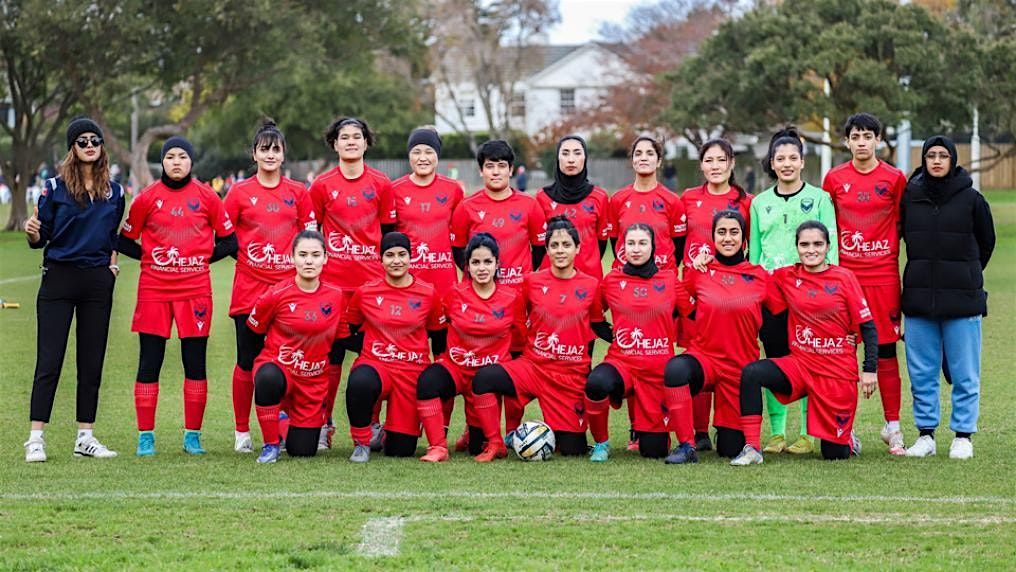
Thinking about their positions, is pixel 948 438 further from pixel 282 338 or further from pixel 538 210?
pixel 282 338

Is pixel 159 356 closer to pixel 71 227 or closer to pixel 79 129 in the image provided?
pixel 71 227

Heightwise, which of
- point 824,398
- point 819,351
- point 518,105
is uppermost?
point 518,105

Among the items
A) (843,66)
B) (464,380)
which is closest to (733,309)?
(464,380)

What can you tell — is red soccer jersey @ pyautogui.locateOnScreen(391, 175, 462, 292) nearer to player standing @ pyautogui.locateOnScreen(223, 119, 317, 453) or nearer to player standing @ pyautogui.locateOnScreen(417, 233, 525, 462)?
player standing @ pyautogui.locateOnScreen(417, 233, 525, 462)

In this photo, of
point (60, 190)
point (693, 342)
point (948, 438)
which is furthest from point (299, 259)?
point (948, 438)

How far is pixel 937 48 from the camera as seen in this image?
112ft

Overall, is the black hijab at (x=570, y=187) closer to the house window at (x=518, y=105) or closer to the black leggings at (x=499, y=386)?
the black leggings at (x=499, y=386)

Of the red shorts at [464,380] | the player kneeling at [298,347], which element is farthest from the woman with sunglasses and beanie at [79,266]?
the red shorts at [464,380]

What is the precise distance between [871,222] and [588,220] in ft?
5.51

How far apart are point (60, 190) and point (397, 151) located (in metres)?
63.5

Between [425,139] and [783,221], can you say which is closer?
[783,221]

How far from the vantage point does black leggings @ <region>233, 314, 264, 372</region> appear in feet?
29.6

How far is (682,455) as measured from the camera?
27.8ft

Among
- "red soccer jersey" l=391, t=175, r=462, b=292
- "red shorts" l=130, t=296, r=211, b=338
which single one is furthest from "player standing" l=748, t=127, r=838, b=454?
"red shorts" l=130, t=296, r=211, b=338
